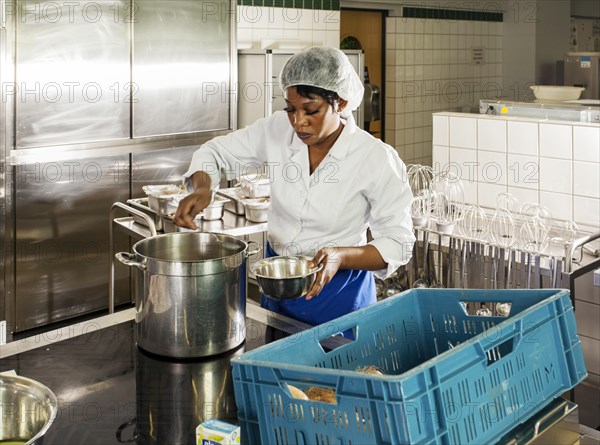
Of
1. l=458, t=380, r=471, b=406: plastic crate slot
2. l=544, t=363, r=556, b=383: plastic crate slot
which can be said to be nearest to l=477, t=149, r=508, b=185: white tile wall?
l=544, t=363, r=556, b=383: plastic crate slot

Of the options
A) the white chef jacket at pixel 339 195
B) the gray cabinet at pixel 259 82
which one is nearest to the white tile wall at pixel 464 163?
the gray cabinet at pixel 259 82

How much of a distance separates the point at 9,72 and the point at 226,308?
256 centimetres

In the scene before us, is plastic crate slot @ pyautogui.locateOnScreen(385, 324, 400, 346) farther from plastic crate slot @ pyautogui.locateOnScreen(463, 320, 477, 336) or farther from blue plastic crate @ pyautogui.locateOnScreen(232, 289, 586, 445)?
plastic crate slot @ pyautogui.locateOnScreen(463, 320, 477, 336)

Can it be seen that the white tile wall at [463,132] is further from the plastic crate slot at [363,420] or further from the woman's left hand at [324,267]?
the plastic crate slot at [363,420]

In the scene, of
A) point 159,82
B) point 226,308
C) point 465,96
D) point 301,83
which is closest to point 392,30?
point 465,96

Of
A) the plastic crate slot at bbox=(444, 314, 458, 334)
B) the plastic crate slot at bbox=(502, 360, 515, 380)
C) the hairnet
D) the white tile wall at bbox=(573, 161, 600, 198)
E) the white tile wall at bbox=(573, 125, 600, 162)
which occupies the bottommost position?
the plastic crate slot at bbox=(502, 360, 515, 380)

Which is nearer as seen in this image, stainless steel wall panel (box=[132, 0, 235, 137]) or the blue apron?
the blue apron

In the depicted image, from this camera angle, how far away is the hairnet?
79.3 inches

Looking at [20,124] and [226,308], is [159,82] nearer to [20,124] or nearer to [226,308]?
[20,124]

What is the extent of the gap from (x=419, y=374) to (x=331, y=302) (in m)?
1.04

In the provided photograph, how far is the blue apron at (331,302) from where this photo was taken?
2.15 m

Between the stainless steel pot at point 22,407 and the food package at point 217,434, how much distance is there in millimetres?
312

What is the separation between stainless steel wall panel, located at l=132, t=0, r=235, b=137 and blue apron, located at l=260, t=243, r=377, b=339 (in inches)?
94.6

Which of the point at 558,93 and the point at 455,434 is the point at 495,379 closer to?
the point at 455,434
